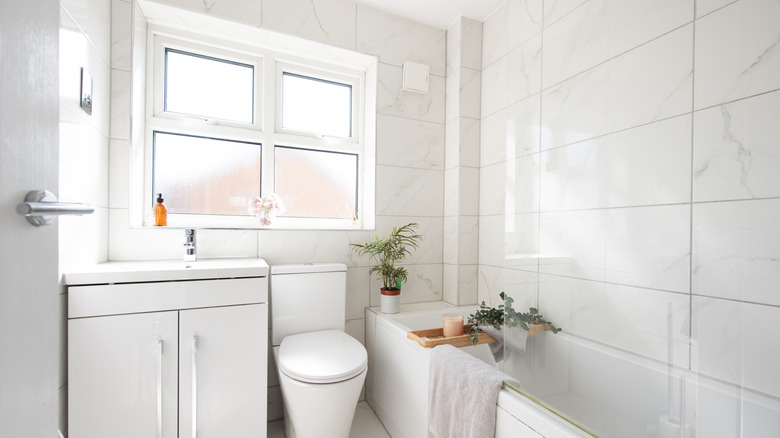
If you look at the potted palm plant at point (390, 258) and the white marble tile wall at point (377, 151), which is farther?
the potted palm plant at point (390, 258)

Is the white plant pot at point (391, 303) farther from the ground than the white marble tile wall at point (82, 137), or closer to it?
closer to it

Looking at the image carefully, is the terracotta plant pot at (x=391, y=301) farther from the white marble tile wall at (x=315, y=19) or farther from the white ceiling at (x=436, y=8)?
the white ceiling at (x=436, y=8)

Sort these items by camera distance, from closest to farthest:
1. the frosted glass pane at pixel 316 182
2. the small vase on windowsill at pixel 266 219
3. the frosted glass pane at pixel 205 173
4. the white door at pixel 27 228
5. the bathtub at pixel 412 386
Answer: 1. the white door at pixel 27 228
2. the bathtub at pixel 412 386
3. the frosted glass pane at pixel 205 173
4. the small vase on windowsill at pixel 266 219
5. the frosted glass pane at pixel 316 182

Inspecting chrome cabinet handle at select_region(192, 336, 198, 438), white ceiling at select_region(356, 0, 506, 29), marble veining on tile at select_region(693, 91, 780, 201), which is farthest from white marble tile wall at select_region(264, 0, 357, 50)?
marble veining on tile at select_region(693, 91, 780, 201)

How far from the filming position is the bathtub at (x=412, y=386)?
3.09ft

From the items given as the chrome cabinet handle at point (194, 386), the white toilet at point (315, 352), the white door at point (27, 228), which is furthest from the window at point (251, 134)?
the white door at point (27, 228)

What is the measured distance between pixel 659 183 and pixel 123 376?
1.95 m

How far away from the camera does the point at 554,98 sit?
126 cm

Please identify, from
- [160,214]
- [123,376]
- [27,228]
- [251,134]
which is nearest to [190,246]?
[160,214]

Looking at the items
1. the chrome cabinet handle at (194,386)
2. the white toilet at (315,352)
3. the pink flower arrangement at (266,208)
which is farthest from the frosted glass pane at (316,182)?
the chrome cabinet handle at (194,386)

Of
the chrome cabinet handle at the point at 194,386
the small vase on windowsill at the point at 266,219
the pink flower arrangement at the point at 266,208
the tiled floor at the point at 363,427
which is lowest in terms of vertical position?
the tiled floor at the point at 363,427

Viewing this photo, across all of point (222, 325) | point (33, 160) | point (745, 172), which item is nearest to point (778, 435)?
point (745, 172)

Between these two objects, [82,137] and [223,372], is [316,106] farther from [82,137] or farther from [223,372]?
[223,372]

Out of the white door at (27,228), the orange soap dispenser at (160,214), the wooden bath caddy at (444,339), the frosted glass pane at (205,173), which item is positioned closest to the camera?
the white door at (27,228)
